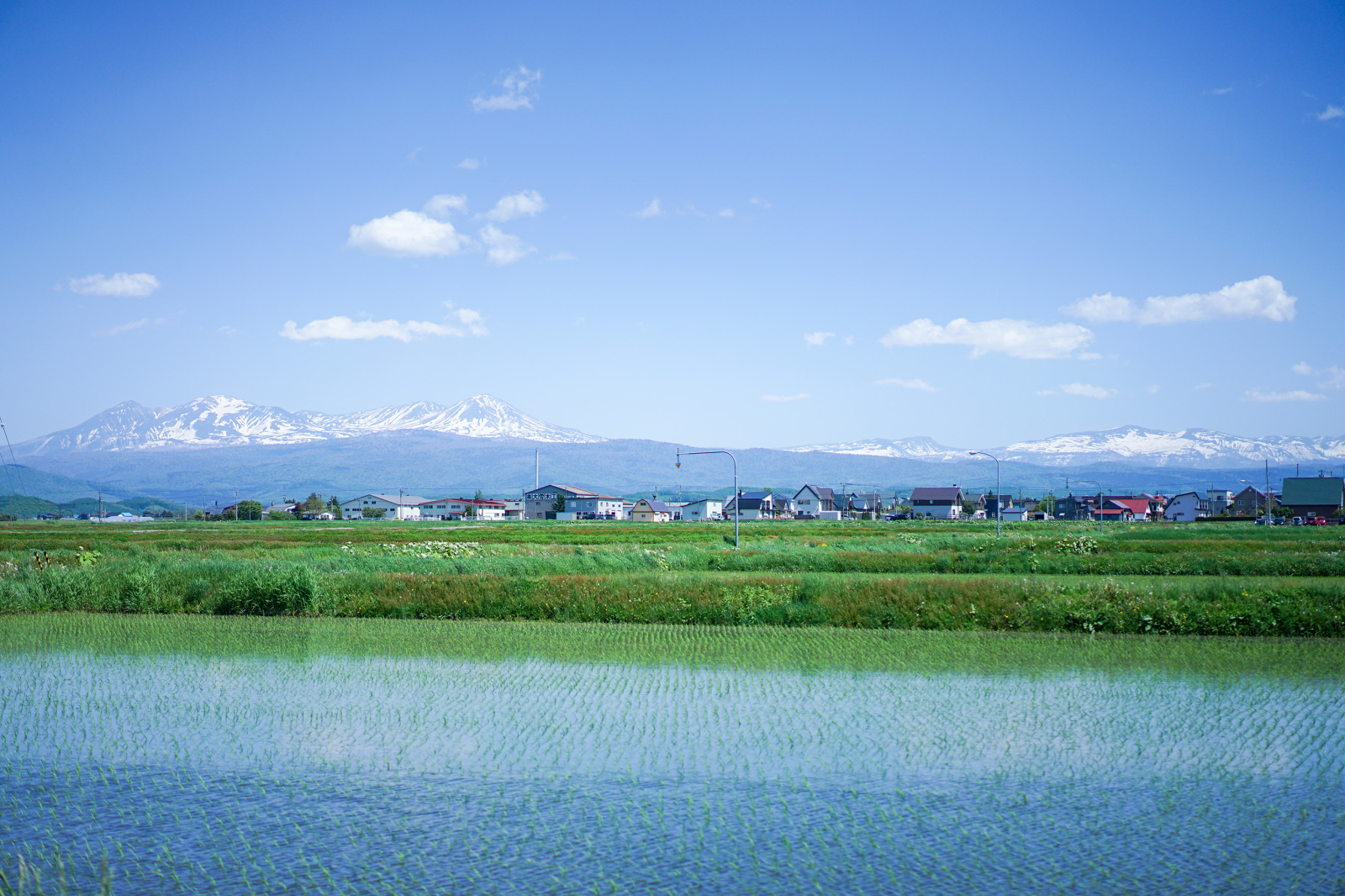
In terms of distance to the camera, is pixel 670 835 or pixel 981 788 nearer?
pixel 670 835

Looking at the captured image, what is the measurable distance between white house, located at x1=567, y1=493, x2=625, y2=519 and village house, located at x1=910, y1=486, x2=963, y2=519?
46121mm

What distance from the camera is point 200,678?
43.8 ft

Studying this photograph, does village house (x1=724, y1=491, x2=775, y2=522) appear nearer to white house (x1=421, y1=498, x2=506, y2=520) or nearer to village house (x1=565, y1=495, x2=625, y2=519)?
village house (x1=565, y1=495, x2=625, y2=519)

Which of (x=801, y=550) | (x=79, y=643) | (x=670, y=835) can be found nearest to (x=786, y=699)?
(x=670, y=835)

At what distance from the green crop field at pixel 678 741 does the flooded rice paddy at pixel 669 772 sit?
4 cm

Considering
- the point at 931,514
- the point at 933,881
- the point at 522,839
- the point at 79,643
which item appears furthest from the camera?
the point at 931,514

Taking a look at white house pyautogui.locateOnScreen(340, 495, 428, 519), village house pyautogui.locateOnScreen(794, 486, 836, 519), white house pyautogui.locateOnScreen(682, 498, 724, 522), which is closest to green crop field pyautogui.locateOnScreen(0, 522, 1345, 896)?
white house pyautogui.locateOnScreen(682, 498, 724, 522)

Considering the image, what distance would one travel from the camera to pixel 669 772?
9039 mm

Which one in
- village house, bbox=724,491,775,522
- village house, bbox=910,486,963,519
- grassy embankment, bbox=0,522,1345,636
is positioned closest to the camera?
grassy embankment, bbox=0,522,1345,636

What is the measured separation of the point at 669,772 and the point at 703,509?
147730 mm

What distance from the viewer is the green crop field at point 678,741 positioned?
681cm

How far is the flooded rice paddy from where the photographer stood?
264 inches

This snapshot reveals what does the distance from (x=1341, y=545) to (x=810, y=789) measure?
4237 centimetres

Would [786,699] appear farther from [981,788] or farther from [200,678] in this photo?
[200,678]
